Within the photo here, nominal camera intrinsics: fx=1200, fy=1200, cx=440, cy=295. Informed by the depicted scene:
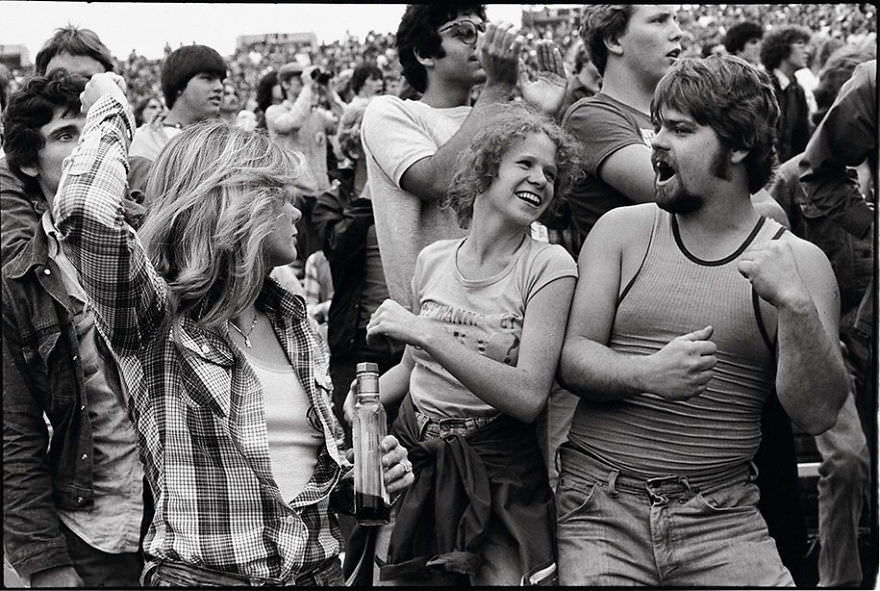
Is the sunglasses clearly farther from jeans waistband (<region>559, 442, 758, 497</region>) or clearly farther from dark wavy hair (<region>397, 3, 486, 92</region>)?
jeans waistband (<region>559, 442, 758, 497</region>)

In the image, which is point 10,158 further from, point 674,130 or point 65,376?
point 674,130

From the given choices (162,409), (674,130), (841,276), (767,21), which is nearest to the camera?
(162,409)

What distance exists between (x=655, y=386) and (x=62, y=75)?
186 centimetres

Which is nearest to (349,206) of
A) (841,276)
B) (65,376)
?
(65,376)

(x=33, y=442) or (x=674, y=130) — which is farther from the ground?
(x=674, y=130)

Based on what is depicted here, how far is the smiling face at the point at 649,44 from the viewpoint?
3674 millimetres

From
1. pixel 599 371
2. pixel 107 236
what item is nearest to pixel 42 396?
pixel 107 236

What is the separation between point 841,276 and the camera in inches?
192

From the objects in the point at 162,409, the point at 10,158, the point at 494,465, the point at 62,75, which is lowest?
the point at 494,465

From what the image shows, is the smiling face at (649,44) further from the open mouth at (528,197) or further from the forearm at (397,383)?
the forearm at (397,383)

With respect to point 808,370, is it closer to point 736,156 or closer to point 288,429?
point 736,156

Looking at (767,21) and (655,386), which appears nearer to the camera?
(655,386)

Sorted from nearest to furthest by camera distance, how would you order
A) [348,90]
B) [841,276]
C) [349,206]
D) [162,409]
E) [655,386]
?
[162,409] → [655,386] → [349,206] → [841,276] → [348,90]

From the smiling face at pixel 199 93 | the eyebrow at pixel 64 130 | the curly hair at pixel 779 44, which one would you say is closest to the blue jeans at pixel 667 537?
the eyebrow at pixel 64 130
